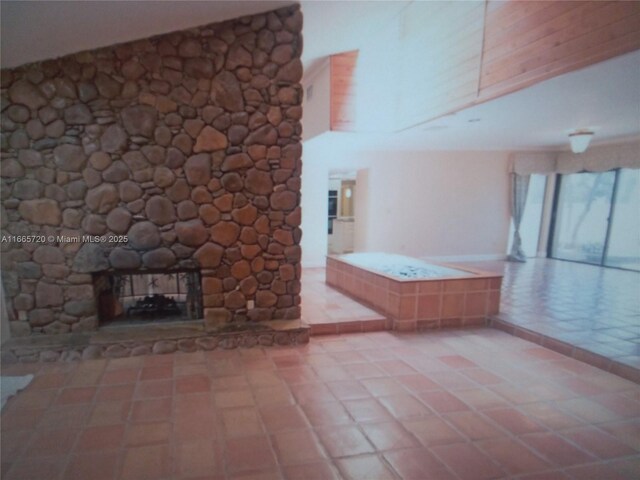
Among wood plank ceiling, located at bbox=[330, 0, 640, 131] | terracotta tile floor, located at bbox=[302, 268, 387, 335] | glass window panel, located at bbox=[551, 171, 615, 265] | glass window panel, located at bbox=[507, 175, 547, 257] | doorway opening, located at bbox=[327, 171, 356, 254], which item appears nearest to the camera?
wood plank ceiling, located at bbox=[330, 0, 640, 131]

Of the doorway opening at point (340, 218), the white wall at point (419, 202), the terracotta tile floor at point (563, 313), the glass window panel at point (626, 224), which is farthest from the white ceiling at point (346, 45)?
the doorway opening at point (340, 218)

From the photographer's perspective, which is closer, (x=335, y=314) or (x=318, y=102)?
(x=335, y=314)

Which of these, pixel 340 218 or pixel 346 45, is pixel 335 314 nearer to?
pixel 346 45

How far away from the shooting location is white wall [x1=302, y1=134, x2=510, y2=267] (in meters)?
6.43

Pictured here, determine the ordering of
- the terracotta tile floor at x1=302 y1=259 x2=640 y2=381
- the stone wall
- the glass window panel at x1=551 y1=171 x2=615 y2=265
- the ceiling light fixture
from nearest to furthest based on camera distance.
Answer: the stone wall, the terracotta tile floor at x1=302 y1=259 x2=640 y2=381, the ceiling light fixture, the glass window panel at x1=551 y1=171 x2=615 y2=265

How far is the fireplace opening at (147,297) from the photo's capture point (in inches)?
126

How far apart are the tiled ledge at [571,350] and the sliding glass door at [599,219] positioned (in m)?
4.78

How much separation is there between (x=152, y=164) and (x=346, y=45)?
2.78 meters

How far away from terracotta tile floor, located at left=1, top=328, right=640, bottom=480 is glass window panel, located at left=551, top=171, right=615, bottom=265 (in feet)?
17.6

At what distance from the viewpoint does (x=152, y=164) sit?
2914mm

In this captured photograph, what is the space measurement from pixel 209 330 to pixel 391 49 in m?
4.07

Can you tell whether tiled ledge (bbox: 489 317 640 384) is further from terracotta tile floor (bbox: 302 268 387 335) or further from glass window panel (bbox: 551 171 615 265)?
glass window panel (bbox: 551 171 615 265)

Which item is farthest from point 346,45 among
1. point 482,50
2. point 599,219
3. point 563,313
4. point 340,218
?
point 599,219

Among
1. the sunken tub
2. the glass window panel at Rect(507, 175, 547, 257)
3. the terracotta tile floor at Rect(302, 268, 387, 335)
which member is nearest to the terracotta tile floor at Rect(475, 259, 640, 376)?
the sunken tub
